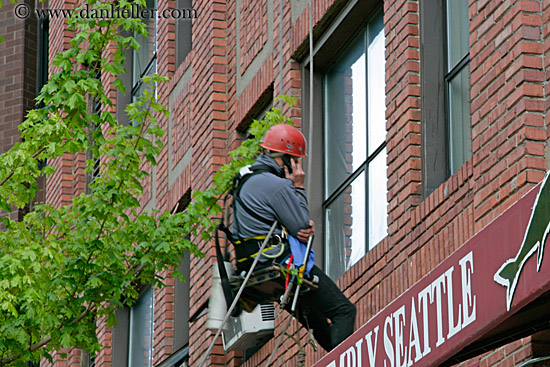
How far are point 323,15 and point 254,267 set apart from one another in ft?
11.5

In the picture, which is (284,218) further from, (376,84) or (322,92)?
(322,92)

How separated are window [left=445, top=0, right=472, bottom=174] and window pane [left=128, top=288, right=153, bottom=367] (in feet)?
29.0

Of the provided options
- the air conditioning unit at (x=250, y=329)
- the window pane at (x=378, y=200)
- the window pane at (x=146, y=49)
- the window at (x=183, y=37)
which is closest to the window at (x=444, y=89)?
the window pane at (x=378, y=200)

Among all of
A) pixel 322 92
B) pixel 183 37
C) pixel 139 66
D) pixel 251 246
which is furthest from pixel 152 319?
pixel 251 246

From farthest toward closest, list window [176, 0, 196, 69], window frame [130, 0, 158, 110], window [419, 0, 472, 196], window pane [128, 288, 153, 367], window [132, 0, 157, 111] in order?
1. window [132, 0, 157, 111]
2. window frame [130, 0, 158, 110]
3. window pane [128, 288, 153, 367]
4. window [176, 0, 196, 69]
5. window [419, 0, 472, 196]

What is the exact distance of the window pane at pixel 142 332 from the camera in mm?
18938

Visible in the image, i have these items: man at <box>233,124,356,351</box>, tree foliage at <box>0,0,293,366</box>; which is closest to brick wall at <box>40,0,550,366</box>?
man at <box>233,124,356,351</box>

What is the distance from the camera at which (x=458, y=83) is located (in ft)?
35.0

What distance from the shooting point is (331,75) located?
13.3m

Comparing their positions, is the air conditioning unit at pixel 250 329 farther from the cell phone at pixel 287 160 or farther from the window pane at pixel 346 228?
the cell phone at pixel 287 160

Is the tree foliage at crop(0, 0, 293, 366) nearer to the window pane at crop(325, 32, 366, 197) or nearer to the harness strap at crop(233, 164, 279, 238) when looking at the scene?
the window pane at crop(325, 32, 366, 197)

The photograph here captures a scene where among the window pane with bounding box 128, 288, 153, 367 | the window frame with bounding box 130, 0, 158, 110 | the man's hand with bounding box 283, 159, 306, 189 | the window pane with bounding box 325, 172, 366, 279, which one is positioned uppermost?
the window frame with bounding box 130, 0, 158, 110

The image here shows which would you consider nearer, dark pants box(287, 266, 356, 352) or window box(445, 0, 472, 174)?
dark pants box(287, 266, 356, 352)

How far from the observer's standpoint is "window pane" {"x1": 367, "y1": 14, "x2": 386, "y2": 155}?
1193 cm
